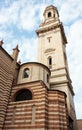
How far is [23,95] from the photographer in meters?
15.1

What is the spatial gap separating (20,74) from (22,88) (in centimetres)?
283

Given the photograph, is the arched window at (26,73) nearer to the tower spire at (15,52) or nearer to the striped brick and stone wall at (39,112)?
the tower spire at (15,52)

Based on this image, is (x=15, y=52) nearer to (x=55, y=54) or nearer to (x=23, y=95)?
(x=23, y=95)

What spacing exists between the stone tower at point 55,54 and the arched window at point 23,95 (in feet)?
21.0

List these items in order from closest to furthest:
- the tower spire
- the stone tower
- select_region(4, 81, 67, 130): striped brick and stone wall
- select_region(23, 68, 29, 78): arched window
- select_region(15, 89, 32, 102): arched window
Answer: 1. select_region(4, 81, 67, 130): striped brick and stone wall
2. select_region(15, 89, 32, 102): arched window
3. select_region(23, 68, 29, 78): arched window
4. the tower spire
5. the stone tower

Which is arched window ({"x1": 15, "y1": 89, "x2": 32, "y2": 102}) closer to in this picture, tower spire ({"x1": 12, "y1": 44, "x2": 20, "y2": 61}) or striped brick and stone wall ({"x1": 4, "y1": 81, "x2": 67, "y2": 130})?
striped brick and stone wall ({"x1": 4, "y1": 81, "x2": 67, "y2": 130})

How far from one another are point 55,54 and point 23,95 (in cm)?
1180

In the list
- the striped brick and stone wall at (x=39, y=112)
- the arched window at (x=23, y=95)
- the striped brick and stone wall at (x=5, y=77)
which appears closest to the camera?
the striped brick and stone wall at (x=39, y=112)

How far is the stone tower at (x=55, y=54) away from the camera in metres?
20.6

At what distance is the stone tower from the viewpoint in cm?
2059

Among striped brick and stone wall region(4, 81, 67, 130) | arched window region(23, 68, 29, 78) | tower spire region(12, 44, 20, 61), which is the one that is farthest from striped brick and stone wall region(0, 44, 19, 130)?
arched window region(23, 68, 29, 78)

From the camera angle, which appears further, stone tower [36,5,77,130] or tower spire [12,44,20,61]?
stone tower [36,5,77,130]

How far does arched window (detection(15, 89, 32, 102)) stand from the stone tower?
252 inches

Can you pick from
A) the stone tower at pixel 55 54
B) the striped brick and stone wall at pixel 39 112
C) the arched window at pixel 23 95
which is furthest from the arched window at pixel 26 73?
the stone tower at pixel 55 54
